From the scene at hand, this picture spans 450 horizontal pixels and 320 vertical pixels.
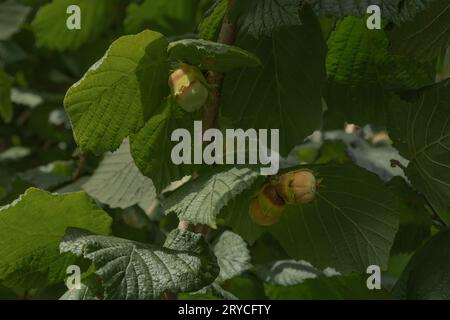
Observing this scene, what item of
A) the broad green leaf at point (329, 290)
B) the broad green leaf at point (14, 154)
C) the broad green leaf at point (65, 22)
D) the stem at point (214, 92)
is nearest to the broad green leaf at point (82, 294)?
the stem at point (214, 92)

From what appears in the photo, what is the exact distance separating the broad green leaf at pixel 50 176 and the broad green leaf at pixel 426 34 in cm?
59

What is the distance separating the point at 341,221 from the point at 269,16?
9.0 inches

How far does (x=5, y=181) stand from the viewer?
4.71ft

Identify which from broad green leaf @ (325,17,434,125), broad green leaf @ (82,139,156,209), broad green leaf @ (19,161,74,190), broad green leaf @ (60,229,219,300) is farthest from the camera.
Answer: broad green leaf @ (19,161,74,190)

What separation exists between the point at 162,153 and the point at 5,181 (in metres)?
0.70

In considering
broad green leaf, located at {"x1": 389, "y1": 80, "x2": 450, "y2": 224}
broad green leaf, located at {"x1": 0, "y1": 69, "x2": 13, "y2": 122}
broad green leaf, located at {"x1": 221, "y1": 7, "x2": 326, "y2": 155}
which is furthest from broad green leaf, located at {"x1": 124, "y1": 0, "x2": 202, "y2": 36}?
broad green leaf, located at {"x1": 389, "y1": 80, "x2": 450, "y2": 224}

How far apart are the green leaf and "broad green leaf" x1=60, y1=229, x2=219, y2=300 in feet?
0.32

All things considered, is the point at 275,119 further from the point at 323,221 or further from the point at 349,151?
the point at 349,151

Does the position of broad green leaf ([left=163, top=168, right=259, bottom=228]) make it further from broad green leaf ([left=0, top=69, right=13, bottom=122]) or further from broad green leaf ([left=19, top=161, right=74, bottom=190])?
broad green leaf ([left=0, top=69, right=13, bottom=122])

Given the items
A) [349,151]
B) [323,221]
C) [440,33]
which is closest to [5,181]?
[349,151]

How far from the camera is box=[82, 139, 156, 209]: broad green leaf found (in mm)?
1000

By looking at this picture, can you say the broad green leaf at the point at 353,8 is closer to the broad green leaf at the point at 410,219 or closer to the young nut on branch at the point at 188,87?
the young nut on branch at the point at 188,87

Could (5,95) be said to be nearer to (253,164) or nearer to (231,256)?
(231,256)

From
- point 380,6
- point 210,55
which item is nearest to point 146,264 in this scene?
point 210,55
